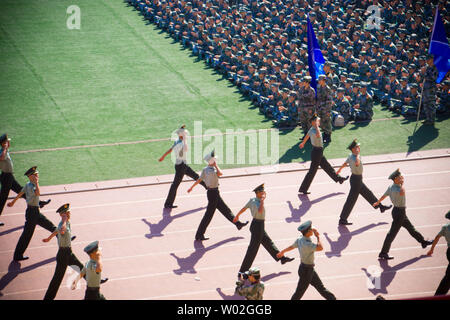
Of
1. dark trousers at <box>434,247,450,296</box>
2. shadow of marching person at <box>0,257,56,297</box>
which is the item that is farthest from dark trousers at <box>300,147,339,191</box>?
shadow of marching person at <box>0,257,56,297</box>

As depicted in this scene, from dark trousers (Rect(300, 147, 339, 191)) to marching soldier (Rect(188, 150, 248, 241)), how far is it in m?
2.26

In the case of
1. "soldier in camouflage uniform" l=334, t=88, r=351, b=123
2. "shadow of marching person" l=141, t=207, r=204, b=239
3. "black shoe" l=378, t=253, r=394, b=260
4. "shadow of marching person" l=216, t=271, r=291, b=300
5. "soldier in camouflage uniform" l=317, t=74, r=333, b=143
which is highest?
"soldier in camouflage uniform" l=317, t=74, r=333, b=143

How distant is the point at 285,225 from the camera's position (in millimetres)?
13031

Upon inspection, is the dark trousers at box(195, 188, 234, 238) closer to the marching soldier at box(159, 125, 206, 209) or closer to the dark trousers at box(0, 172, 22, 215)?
the marching soldier at box(159, 125, 206, 209)

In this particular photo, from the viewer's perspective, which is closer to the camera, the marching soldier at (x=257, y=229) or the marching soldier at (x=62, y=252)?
the marching soldier at (x=62, y=252)

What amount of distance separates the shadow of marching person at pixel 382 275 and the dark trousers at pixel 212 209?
280 centimetres

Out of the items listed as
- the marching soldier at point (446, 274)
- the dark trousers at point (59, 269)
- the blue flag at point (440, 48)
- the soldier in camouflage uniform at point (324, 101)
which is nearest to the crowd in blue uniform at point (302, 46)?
the soldier in camouflage uniform at point (324, 101)

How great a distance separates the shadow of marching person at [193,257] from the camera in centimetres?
1159

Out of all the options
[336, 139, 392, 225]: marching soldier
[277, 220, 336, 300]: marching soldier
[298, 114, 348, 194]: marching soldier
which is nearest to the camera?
[277, 220, 336, 300]: marching soldier

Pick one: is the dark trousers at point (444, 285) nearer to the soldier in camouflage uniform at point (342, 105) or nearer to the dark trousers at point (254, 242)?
the dark trousers at point (254, 242)

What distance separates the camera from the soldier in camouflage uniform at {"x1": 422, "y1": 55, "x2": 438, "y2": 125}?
56.1ft

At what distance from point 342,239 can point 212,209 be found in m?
2.60
